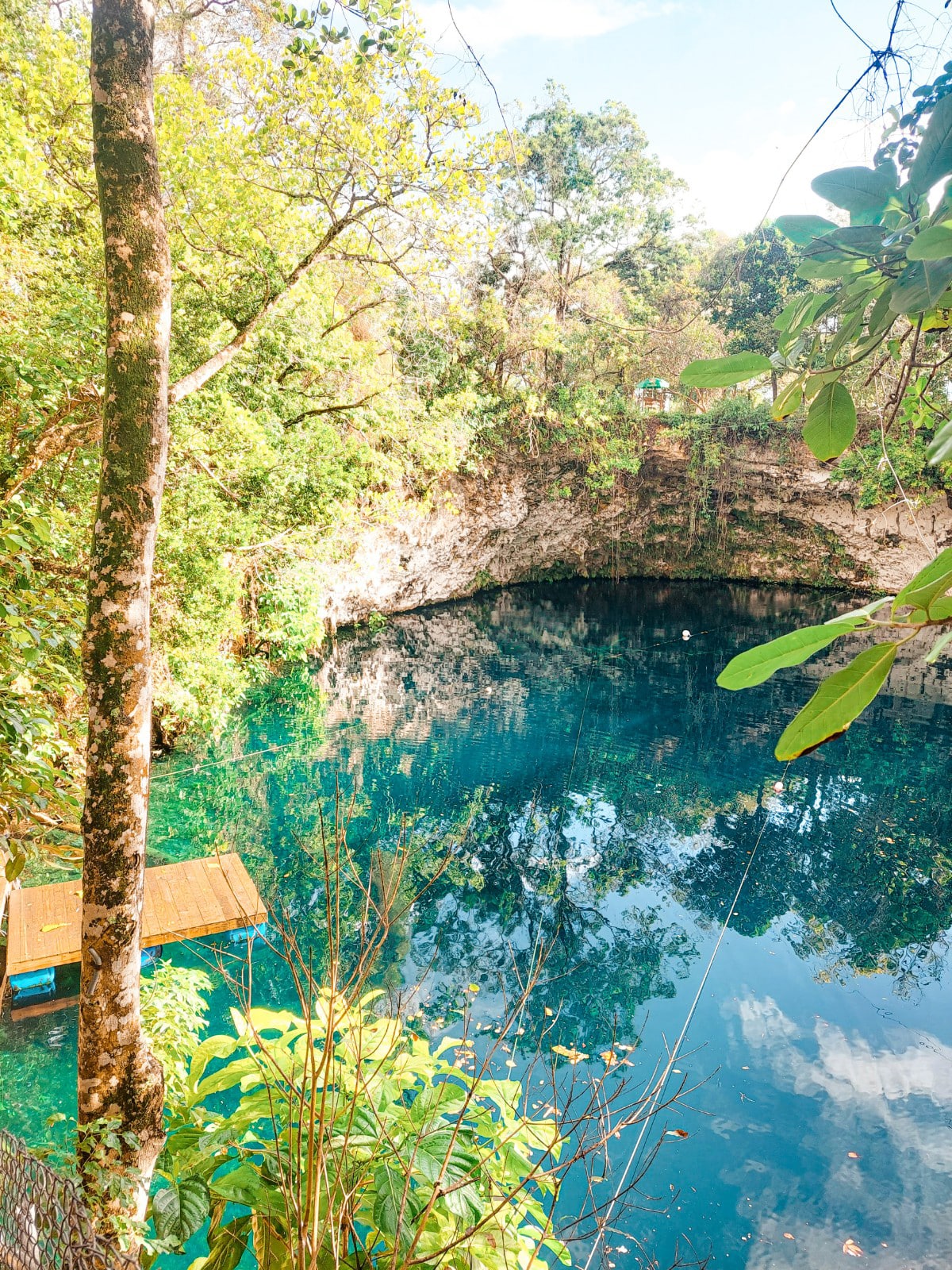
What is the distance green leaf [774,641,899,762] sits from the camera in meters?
0.40

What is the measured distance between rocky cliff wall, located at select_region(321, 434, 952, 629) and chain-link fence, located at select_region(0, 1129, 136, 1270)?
13.1 metres

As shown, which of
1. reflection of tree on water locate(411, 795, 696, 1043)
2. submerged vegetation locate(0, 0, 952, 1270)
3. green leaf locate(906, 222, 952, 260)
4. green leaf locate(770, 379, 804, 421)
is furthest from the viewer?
reflection of tree on water locate(411, 795, 696, 1043)

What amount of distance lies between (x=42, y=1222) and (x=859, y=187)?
1968 mm

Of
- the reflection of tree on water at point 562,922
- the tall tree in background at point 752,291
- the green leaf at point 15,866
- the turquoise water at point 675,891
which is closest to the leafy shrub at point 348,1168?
the green leaf at point 15,866

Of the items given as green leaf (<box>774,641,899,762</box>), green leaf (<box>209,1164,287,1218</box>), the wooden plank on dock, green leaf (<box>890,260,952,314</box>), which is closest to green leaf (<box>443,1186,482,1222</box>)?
green leaf (<box>209,1164,287,1218</box>)

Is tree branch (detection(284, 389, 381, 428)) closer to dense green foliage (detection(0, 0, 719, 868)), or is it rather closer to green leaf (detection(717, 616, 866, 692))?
dense green foliage (detection(0, 0, 719, 868))

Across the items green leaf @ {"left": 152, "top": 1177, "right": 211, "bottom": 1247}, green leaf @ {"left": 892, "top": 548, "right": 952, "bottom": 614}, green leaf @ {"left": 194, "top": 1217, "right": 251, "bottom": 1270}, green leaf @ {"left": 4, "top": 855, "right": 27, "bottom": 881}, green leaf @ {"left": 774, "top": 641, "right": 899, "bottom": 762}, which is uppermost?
green leaf @ {"left": 892, "top": 548, "right": 952, "bottom": 614}

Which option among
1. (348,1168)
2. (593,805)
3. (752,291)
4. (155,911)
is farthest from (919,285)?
(752,291)

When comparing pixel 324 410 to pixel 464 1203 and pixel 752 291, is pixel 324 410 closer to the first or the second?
pixel 464 1203

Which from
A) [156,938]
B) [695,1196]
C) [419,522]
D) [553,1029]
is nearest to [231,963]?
[156,938]

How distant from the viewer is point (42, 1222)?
1321 mm

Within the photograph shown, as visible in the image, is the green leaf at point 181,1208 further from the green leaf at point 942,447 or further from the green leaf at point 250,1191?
the green leaf at point 942,447

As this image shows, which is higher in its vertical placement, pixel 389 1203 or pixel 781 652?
pixel 781 652

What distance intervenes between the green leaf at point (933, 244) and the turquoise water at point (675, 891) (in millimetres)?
2685
